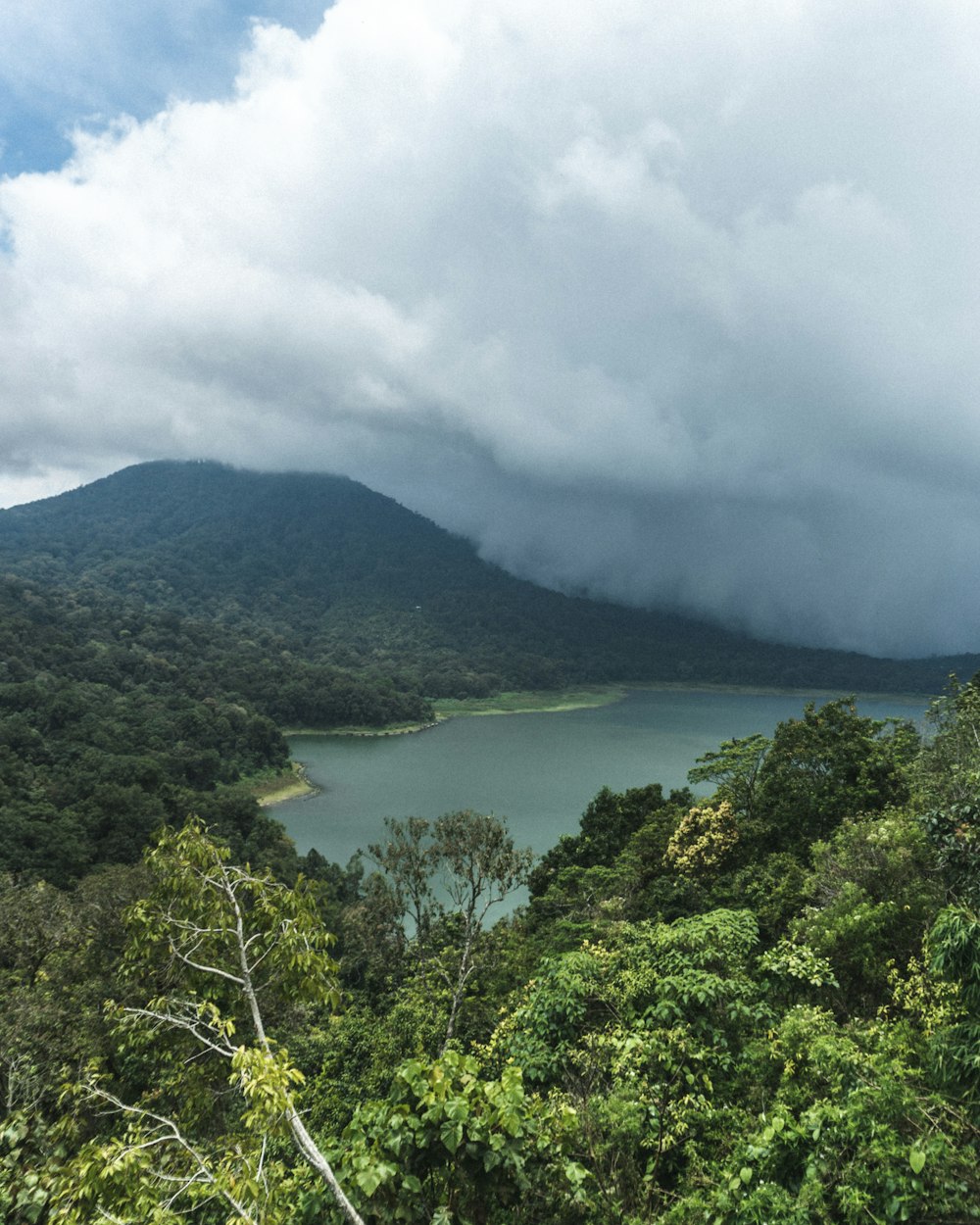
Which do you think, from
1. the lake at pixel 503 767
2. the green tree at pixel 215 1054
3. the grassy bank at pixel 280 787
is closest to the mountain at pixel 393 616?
the lake at pixel 503 767

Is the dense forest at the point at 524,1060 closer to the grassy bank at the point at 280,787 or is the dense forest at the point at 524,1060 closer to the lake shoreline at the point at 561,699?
the grassy bank at the point at 280,787

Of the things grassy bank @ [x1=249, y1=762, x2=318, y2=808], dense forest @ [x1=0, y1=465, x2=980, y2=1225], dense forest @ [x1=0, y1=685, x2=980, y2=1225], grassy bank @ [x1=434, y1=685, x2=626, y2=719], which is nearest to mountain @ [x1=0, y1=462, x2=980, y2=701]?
grassy bank @ [x1=434, y1=685, x2=626, y2=719]

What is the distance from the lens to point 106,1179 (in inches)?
115

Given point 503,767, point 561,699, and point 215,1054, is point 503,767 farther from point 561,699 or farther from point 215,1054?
point 215,1054

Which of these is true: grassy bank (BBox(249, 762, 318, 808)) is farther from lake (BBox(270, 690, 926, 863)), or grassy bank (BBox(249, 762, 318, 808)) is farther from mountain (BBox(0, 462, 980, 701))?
mountain (BBox(0, 462, 980, 701))

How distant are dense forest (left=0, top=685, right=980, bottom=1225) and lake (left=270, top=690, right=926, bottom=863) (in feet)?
86.0

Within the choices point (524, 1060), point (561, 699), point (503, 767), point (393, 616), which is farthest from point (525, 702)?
point (524, 1060)

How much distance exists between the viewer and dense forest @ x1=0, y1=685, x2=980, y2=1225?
121 inches

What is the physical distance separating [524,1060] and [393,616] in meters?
158

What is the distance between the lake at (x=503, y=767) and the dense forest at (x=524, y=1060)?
86.0 feet

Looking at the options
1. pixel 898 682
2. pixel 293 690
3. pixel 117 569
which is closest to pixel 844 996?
pixel 293 690

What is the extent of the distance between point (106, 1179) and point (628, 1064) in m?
3.74

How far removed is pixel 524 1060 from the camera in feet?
A: 18.8

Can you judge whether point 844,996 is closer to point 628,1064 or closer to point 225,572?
point 628,1064
